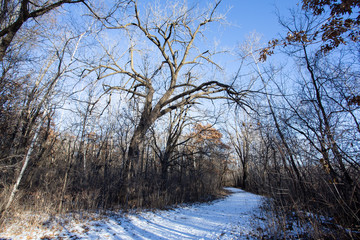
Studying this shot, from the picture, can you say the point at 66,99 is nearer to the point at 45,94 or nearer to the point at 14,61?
the point at 45,94

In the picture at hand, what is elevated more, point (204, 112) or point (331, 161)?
point (204, 112)

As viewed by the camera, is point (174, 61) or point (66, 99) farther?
point (174, 61)

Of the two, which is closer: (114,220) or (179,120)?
(114,220)

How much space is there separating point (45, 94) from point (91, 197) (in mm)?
4521

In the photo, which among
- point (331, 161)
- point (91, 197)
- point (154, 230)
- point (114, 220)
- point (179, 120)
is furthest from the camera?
point (179, 120)

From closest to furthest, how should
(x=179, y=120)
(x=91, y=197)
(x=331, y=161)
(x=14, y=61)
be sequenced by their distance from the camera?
1. (x=331, y=161)
2. (x=14, y=61)
3. (x=91, y=197)
4. (x=179, y=120)

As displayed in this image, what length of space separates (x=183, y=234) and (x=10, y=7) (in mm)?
7645

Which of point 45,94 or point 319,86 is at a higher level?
point 319,86

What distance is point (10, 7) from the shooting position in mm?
4426

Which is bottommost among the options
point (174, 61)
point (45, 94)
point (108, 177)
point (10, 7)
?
point (108, 177)

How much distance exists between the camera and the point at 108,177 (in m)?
8.17

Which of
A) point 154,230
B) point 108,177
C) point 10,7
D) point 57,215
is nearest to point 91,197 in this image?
point 108,177

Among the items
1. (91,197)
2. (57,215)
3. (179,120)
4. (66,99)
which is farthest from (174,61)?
(57,215)

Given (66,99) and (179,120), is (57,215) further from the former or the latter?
(179,120)
